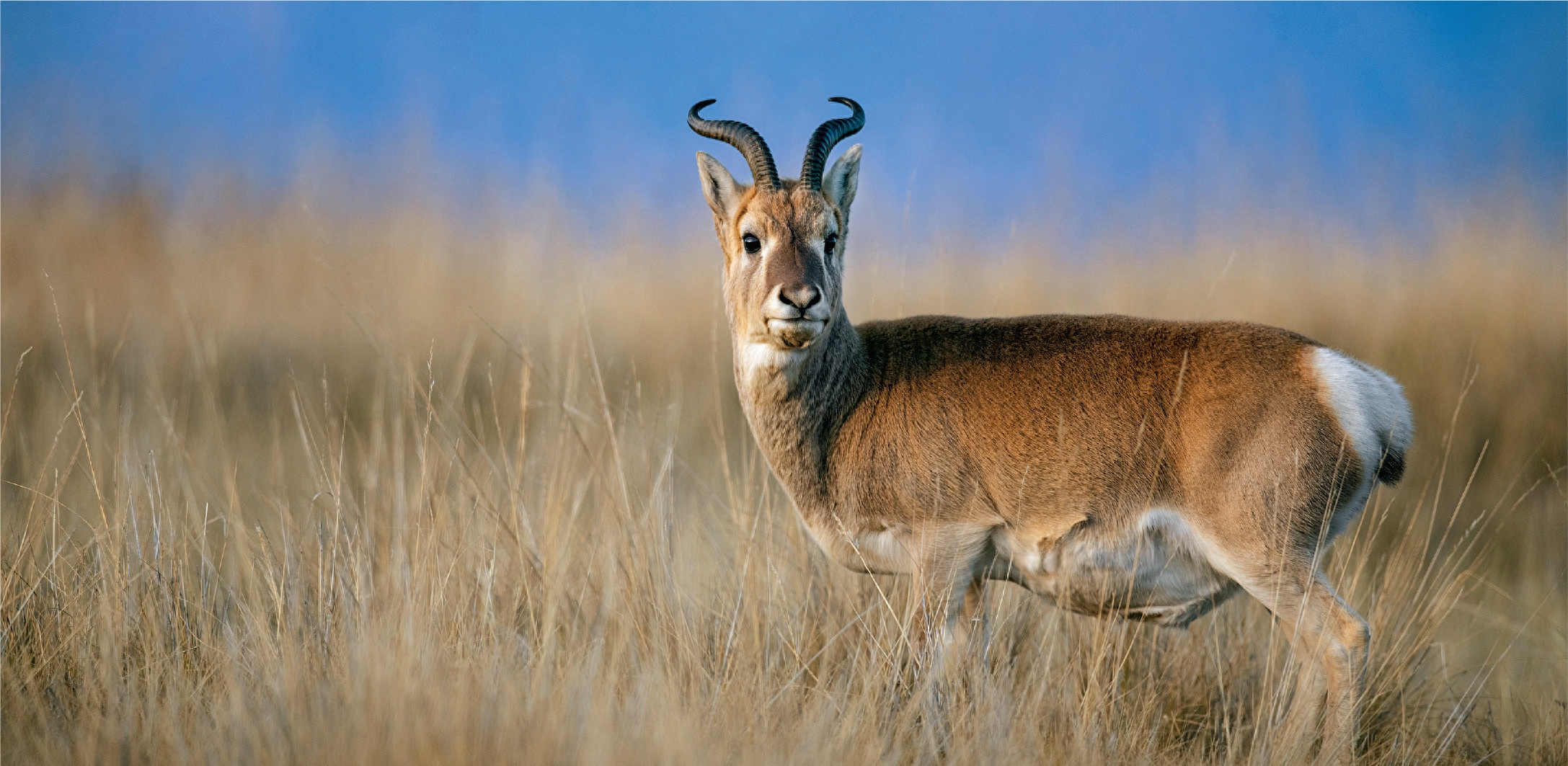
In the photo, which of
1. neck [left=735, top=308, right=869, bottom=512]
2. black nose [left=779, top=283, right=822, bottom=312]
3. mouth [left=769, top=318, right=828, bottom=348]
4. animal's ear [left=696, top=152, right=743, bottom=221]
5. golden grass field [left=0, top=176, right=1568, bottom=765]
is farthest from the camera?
animal's ear [left=696, top=152, right=743, bottom=221]

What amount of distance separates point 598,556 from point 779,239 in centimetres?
204

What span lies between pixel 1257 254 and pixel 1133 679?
297 inches

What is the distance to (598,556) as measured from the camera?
5273mm

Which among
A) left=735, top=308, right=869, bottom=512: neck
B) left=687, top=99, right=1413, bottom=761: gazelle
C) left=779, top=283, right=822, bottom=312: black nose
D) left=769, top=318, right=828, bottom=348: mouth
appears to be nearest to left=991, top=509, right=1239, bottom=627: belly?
left=687, top=99, right=1413, bottom=761: gazelle

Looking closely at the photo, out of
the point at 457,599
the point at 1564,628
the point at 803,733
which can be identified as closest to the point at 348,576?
the point at 457,599

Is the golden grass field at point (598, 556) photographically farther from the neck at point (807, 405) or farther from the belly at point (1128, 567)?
the neck at point (807, 405)

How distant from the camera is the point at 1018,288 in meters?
11.1

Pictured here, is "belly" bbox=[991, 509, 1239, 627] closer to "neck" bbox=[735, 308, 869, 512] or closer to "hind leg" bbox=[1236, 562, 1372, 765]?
"hind leg" bbox=[1236, 562, 1372, 765]

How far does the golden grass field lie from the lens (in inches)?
129

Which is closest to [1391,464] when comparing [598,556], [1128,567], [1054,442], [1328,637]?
[1328,637]

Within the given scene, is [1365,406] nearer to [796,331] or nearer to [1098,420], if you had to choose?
[1098,420]

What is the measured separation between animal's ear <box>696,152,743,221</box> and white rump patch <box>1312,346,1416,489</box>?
105 inches

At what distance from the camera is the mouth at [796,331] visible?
411cm

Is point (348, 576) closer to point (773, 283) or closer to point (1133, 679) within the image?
point (773, 283)
